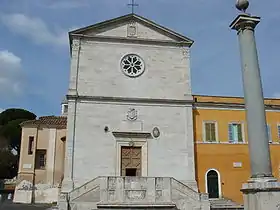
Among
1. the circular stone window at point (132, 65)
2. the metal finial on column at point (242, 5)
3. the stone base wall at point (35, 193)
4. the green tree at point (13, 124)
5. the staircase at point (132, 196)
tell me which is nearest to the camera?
the metal finial on column at point (242, 5)

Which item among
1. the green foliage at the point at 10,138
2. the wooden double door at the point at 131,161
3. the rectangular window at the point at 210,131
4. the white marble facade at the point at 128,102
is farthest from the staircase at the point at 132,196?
the green foliage at the point at 10,138

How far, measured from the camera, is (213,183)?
24.1 meters

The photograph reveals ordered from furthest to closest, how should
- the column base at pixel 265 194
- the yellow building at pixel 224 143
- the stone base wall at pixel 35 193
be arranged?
the stone base wall at pixel 35 193, the yellow building at pixel 224 143, the column base at pixel 265 194

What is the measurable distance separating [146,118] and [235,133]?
6.36 m

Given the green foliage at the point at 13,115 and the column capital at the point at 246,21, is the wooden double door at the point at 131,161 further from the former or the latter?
the green foliage at the point at 13,115

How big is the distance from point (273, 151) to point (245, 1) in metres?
16.4

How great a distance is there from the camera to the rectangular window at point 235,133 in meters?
25.0

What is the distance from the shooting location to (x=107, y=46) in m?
25.2

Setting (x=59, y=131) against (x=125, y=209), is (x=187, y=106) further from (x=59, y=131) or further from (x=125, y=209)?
(x=59, y=131)

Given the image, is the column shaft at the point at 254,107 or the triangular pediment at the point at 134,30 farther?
the triangular pediment at the point at 134,30

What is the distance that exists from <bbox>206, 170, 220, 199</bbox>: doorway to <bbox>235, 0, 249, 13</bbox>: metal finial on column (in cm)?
1475

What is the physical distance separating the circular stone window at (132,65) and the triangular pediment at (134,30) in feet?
5.09

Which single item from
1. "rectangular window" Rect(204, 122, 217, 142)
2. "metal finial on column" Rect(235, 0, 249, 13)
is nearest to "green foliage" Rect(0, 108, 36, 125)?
"rectangular window" Rect(204, 122, 217, 142)

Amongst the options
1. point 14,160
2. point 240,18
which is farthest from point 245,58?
point 14,160
